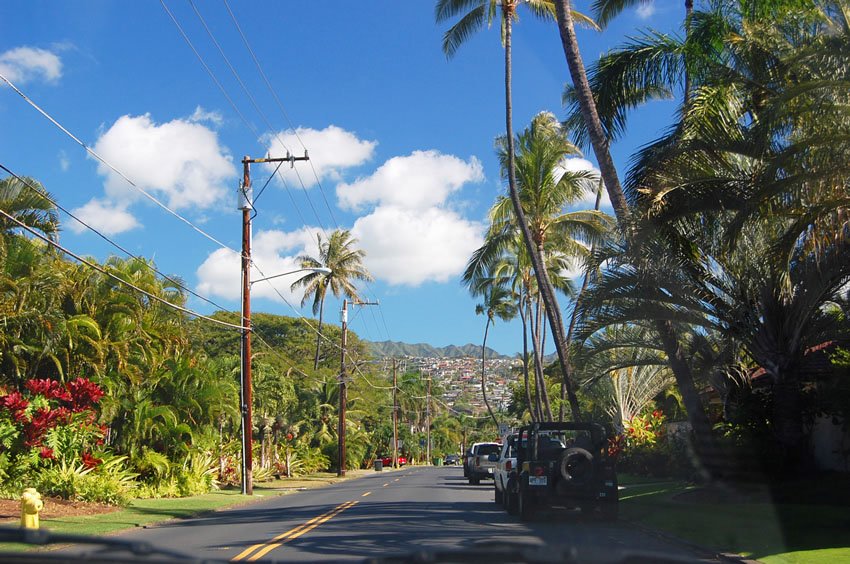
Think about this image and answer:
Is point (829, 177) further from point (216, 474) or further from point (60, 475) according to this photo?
point (216, 474)

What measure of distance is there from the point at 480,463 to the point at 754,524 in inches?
832

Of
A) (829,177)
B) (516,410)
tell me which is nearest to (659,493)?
(829,177)

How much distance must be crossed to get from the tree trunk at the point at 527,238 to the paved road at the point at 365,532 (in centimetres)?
561

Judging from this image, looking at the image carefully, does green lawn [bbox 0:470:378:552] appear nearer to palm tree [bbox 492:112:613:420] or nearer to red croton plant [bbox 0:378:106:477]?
red croton plant [bbox 0:378:106:477]

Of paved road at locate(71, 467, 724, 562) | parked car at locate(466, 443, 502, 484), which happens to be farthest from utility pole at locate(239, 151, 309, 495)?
parked car at locate(466, 443, 502, 484)

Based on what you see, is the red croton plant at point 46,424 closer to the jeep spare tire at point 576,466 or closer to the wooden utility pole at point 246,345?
the wooden utility pole at point 246,345

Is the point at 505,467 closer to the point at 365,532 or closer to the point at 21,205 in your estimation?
the point at 365,532

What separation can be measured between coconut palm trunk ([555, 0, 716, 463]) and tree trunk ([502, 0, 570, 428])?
594 cm

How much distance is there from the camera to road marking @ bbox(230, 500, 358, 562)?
38.6 feet

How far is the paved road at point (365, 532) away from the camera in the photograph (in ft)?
40.8

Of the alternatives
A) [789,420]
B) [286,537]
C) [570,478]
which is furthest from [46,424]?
[789,420]

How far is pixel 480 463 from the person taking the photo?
35312 mm

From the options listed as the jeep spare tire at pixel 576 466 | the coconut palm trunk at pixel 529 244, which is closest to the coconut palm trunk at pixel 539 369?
the coconut palm trunk at pixel 529 244

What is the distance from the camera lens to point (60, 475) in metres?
20.7
